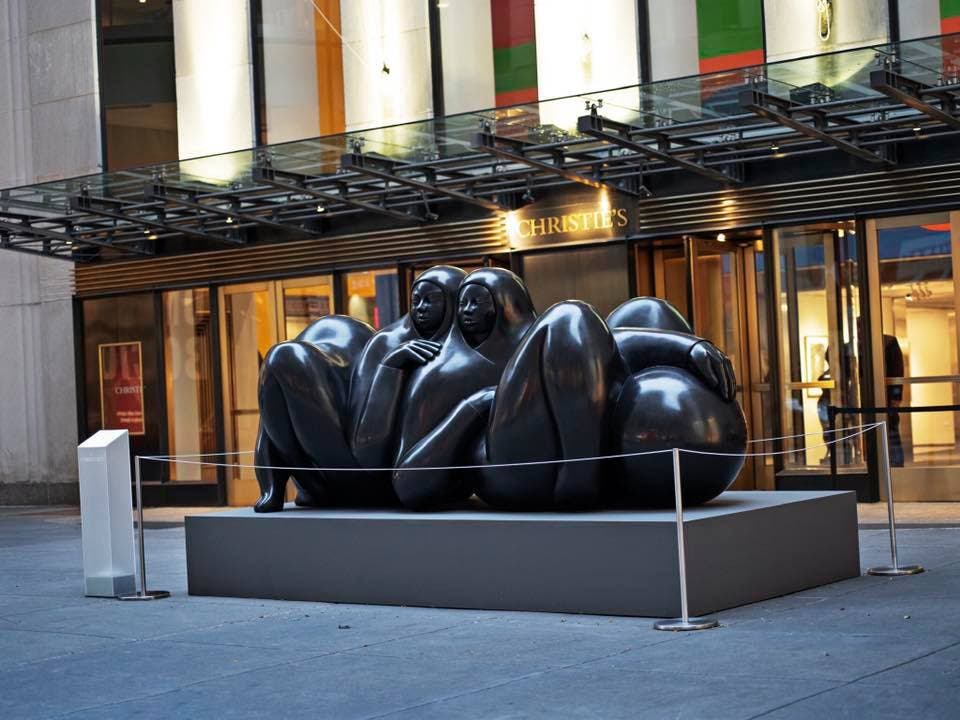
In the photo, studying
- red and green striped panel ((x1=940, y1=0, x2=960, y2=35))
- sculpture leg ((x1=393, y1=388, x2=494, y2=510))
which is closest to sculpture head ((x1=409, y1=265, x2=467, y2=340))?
sculpture leg ((x1=393, y1=388, x2=494, y2=510))

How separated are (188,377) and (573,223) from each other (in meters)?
6.89

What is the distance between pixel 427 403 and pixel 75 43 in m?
15.2

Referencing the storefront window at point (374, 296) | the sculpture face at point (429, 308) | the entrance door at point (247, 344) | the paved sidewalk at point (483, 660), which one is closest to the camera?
the paved sidewalk at point (483, 660)

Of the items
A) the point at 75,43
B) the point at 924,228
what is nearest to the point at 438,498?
the point at 924,228

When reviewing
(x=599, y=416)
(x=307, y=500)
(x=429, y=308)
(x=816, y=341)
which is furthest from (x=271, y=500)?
(x=816, y=341)

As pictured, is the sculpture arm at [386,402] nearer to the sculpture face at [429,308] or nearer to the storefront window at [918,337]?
the sculpture face at [429,308]

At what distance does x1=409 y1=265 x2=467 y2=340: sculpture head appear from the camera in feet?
35.4

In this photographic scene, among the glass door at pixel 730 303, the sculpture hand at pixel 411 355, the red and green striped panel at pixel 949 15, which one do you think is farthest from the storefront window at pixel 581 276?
the sculpture hand at pixel 411 355

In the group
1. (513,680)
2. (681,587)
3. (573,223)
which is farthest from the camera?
(573,223)

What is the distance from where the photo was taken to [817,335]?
17.0m

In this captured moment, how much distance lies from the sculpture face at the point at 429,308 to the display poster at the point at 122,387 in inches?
486

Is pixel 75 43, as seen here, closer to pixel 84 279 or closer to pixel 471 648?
pixel 84 279

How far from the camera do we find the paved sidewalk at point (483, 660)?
6375 mm

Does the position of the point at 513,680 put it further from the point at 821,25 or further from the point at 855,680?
the point at 821,25
